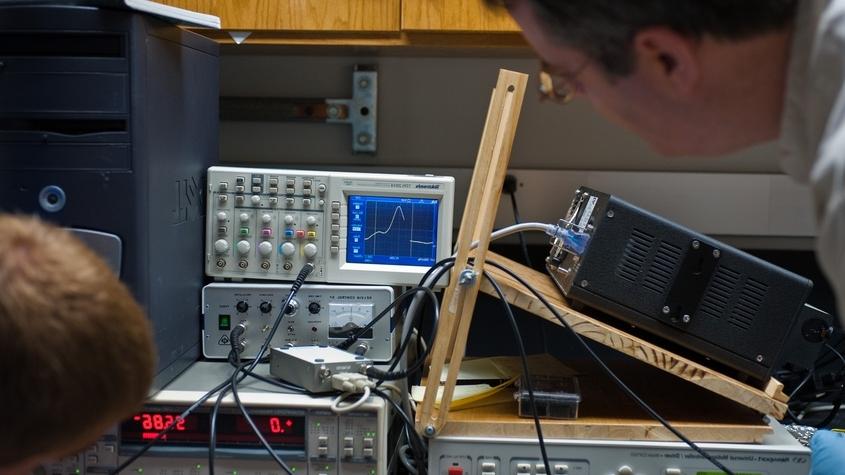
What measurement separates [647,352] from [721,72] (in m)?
0.60

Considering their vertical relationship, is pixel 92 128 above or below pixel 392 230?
above

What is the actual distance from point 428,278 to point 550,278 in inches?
9.1

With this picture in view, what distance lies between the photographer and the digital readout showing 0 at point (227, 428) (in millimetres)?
1105

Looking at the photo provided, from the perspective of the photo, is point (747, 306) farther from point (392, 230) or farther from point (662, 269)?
point (392, 230)

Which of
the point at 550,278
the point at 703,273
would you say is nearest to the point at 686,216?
the point at 550,278

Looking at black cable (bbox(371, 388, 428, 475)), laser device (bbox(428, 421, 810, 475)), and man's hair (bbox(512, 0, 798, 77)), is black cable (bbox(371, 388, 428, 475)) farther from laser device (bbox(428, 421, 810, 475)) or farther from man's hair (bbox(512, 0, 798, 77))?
man's hair (bbox(512, 0, 798, 77))

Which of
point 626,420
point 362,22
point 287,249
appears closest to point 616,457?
point 626,420

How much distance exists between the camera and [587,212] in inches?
46.0

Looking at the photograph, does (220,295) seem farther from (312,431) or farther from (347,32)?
(347,32)

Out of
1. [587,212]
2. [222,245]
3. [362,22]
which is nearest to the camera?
[587,212]

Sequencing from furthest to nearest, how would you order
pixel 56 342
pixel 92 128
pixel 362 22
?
1. pixel 362 22
2. pixel 92 128
3. pixel 56 342

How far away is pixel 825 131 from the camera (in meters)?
0.51

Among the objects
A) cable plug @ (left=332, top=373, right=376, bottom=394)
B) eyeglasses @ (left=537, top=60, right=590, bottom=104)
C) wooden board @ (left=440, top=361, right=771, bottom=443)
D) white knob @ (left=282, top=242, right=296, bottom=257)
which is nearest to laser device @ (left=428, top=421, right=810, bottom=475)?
wooden board @ (left=440, top=361, right=771, bottom=443)

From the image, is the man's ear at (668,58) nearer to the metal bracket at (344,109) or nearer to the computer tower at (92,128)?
the computer tower at (92,128)
